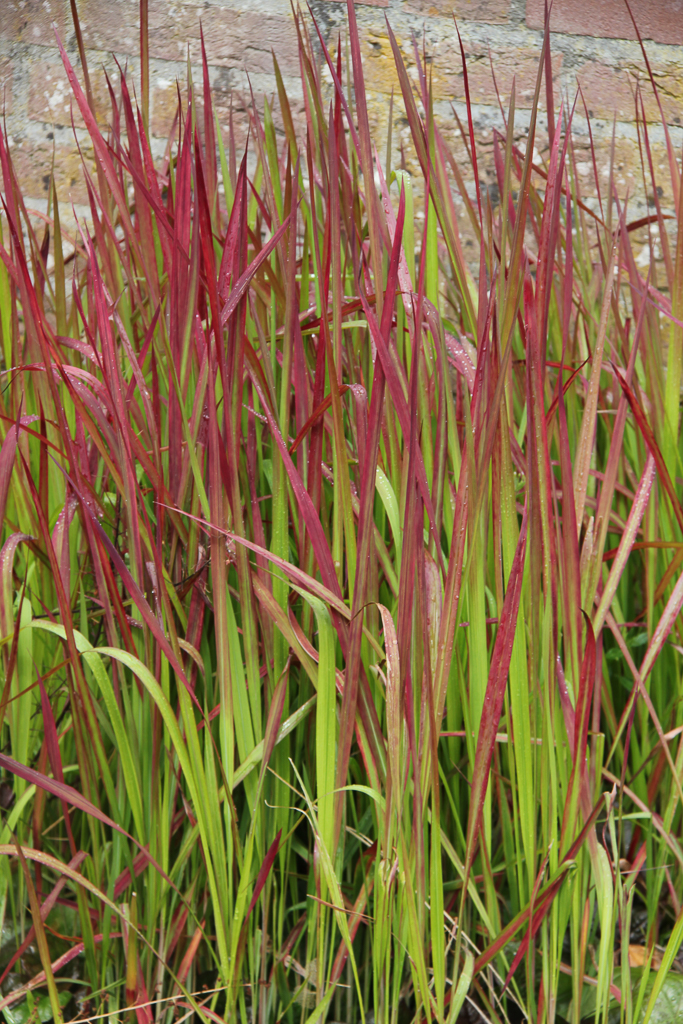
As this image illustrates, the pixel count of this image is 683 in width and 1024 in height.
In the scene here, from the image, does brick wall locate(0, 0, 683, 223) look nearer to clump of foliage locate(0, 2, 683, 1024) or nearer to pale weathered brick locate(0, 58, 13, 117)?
pale weathered brick locate(0, 58, 13, 117)

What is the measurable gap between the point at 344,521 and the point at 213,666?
22 centimetres

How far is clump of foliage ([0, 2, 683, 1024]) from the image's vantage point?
1.59ft

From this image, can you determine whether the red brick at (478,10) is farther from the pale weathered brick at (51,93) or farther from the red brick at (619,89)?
the pale weathered brick at (51,93)

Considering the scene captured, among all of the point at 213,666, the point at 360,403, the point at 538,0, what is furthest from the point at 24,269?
the point at 538,0

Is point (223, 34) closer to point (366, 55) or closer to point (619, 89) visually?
point (366, 55)

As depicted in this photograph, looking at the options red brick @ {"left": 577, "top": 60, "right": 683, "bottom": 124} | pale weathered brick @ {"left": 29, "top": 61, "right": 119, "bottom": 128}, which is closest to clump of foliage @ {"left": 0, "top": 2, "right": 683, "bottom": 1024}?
pale weathered brick @ {"left": 29, "top": 61, "right": 119, "bottom": 128}

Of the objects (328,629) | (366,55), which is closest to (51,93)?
(366,55)

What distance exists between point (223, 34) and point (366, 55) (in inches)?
12.3

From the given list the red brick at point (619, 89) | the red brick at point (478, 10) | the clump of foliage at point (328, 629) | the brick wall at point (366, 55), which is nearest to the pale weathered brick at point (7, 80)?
the brick wall at point (366, 55)

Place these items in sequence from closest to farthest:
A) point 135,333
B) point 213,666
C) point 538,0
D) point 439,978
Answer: point 439,978
point 213,666
point 135,333
point 538,0

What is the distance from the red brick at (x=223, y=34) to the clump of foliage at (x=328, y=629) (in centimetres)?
94

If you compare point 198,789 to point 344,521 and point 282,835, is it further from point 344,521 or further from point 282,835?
point 344,521

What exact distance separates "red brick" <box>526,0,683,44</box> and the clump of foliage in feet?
3.84

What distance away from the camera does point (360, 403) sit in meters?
0.53
